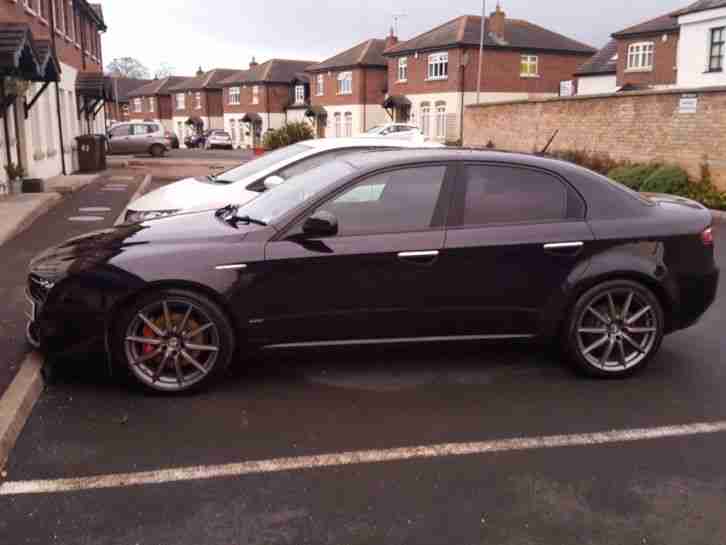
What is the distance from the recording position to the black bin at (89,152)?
2478 centimetres

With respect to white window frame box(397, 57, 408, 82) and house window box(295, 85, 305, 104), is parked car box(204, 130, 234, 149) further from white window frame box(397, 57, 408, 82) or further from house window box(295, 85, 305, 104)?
white window frame box(397, 57, 408, 82)

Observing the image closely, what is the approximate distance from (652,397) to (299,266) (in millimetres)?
2526

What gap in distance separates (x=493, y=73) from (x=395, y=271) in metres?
47.3

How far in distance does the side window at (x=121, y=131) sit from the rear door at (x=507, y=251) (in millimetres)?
37681

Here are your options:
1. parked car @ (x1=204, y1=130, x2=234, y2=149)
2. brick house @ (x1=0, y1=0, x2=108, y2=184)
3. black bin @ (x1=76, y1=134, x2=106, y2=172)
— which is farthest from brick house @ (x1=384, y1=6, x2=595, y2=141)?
black bin @ (x1=76, y1=134, x2=106, y2=172)

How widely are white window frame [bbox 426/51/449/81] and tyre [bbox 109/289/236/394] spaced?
46140 mm

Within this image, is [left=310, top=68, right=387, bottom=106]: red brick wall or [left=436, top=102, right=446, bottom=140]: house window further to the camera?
[left=310, top=68, right=387, bottom=106]: red brick wall

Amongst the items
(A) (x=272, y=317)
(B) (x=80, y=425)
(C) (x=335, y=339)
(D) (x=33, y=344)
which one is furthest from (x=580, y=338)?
(D) (x=33, y=344)

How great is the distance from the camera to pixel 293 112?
72125 mm

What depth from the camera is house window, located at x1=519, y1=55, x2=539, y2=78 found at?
168 feet

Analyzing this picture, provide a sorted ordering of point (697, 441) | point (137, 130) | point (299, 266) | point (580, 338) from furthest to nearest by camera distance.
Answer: point (137, 130)
point (580, 338)
point (299, 266)
point (697, 441)

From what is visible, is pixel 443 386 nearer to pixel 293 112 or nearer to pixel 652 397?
pixel 652 397

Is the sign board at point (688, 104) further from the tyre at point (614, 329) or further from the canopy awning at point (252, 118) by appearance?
the canopy awning at point (252, 118)

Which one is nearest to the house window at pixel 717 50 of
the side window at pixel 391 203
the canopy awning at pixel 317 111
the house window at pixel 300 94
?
the canopy awning at pixel 317 111
